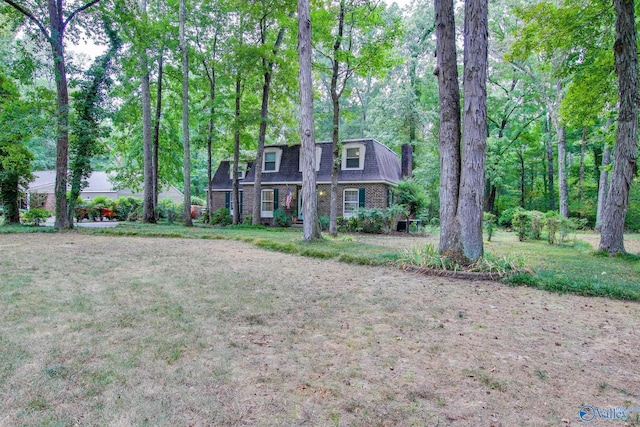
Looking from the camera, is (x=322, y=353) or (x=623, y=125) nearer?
(x=322, y=353)

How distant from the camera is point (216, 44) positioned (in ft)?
54.3

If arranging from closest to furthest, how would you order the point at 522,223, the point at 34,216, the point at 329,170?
the point at 522,223
the point at 34,216
the point at 329,170

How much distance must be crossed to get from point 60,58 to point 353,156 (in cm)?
1200

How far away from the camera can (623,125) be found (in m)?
7.70

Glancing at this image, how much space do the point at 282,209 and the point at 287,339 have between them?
1553 centimetres

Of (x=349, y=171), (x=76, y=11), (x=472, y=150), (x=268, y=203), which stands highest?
(x=76, y=11)

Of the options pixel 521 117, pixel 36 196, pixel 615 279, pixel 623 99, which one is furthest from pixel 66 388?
pixel 521 117

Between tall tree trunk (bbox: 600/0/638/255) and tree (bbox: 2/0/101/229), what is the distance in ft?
50.0

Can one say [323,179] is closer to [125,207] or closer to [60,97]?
[60,97]

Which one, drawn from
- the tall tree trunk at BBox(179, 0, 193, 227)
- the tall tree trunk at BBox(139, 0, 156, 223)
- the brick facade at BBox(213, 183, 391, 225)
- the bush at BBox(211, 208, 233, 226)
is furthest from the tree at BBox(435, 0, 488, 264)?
the tall tree trunk at BBox(139, 0, 156, 223)

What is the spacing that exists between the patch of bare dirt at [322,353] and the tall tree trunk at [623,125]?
16.0ft

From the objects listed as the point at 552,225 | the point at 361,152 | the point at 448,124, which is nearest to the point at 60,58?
the point at 361,152

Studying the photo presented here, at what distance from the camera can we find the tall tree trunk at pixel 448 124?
5.98 m

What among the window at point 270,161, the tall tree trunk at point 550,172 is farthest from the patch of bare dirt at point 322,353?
the tall tree trunk at point 550,172
